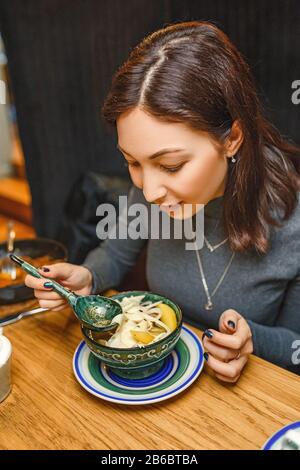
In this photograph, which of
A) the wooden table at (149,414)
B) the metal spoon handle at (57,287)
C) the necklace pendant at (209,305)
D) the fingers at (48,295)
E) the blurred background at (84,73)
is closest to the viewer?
the wooden table at (149,414)

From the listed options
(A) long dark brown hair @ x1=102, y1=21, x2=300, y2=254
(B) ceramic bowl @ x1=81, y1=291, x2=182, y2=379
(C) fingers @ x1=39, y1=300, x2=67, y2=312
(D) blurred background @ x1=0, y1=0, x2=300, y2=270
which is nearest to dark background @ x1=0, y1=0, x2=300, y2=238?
(D) blurred background @ x1=0, y1=0, x2=300, y2=270

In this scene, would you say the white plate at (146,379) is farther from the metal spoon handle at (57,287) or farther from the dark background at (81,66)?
the dark background at (81,66)

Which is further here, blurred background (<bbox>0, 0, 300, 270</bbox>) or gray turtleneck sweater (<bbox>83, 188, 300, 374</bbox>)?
blurred background (<bbox>0, 0, 300, 270</bbox>)

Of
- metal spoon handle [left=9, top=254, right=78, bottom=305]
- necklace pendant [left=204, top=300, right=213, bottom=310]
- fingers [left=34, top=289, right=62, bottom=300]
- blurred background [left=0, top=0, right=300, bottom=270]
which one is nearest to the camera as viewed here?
metal spoon handle [left=9, top=254, right=78, bottom=305]

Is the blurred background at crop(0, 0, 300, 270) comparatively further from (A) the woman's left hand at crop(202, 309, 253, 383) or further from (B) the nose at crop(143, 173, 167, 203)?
(A) the woman's left hand at crop(202, 309, 253, 383)

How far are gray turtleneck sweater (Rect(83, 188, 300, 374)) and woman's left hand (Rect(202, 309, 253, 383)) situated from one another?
0.21 metres

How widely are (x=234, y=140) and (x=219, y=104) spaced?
99mm

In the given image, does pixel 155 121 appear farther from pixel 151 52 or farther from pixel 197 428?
pixel 197 428

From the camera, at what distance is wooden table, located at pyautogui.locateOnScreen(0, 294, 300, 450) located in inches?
32.5

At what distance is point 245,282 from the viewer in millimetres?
1238

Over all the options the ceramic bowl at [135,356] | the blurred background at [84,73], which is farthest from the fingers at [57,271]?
the blurred background at [84,73]

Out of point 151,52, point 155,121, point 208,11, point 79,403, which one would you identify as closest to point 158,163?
point 155,121

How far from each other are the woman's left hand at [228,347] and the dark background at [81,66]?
910 millimetres

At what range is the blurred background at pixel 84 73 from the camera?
5.42ft
